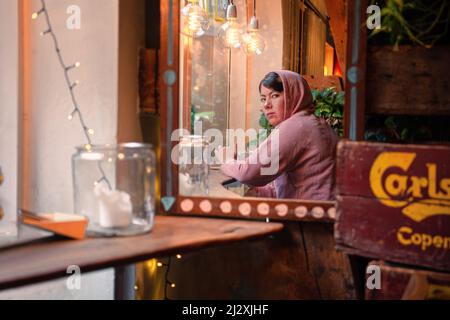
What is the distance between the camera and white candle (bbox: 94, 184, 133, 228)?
176 centimetres

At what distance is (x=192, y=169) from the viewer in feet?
7.23

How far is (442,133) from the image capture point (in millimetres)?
2424

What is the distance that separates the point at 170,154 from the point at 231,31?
2190mm

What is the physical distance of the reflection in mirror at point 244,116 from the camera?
89.3 inches

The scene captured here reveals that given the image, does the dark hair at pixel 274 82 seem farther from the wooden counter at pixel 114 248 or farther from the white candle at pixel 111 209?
the white candle at pixel 111 209

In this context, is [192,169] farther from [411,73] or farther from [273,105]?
[273,105]

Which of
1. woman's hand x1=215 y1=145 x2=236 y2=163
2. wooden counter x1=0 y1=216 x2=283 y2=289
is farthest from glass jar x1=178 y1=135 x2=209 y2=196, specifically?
woman's hand x1=215 y1=145 x2=236 y2=163

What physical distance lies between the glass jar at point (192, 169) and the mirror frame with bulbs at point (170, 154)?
0.03 metres

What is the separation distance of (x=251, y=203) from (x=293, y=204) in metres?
0.16

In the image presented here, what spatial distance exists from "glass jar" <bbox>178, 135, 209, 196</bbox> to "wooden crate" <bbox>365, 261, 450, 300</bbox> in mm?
756

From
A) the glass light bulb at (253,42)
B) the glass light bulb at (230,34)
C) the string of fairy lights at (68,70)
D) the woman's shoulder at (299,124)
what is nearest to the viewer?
the string of fairy lights at (68,70)
